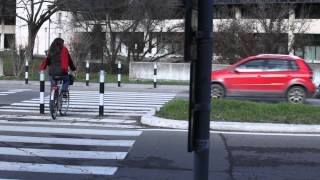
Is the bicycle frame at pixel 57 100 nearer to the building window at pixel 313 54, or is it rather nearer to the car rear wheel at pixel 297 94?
the car rear wheel at pixel 297 94

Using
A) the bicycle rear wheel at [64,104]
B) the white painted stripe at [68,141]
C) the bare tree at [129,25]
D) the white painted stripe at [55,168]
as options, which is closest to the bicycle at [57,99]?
the bicycle rear wheel at [64,104]

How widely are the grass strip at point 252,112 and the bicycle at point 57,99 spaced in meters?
2.23

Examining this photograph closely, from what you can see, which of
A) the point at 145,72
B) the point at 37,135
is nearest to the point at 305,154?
the point at 37,135

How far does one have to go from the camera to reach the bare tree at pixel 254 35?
112ft

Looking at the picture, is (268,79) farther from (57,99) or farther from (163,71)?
(163,71)

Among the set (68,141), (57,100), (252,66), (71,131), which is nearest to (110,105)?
(57,100)

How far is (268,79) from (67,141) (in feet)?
32.5

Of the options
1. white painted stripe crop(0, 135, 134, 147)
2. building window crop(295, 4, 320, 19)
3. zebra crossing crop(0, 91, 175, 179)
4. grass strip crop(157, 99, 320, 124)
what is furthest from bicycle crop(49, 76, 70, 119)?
building window crop(295, 4, 320, 19)

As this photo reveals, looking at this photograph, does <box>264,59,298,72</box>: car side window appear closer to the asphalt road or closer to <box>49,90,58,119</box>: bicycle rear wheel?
the asphalt road

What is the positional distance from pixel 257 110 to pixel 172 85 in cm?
1375

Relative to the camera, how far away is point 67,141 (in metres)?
9.55

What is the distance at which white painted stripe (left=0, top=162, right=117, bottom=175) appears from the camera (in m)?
7.34

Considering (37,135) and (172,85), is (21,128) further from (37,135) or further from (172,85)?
(172,85)

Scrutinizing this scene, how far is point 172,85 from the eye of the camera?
2652 cm
